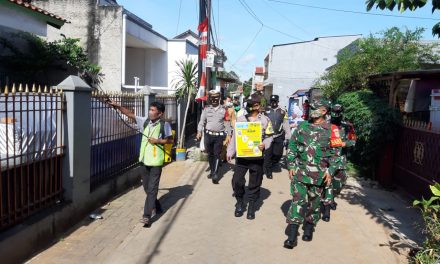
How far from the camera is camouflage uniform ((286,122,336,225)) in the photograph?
4.94m

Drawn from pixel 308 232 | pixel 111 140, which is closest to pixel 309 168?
pixel 308 232

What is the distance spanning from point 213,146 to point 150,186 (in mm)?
3189

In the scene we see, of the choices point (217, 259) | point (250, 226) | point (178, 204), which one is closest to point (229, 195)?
point (178, 204)

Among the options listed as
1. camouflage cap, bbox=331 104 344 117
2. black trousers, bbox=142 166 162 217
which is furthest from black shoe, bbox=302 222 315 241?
camouflage cap, bbox=331 104 344 117

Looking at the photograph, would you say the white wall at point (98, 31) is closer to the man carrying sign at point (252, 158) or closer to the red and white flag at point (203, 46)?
the red and white flag at point (203, 46)

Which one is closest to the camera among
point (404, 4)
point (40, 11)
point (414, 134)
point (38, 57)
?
point (404, 4)

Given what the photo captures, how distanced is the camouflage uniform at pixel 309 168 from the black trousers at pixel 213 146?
3637 millimetres

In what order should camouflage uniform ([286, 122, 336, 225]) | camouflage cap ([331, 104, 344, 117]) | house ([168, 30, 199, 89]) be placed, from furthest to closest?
1. house ([168, 30, 199, 89])
2. camouflage cap ([331, 104, 344, 117])
3. camouflage uniform ([286, 122, 336, 225])

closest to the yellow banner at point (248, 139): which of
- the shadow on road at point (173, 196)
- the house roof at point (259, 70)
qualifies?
the shadow on road at point (173, 196)

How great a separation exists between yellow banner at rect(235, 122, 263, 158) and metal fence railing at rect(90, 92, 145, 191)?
2.23 metres

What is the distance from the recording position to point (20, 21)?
8836 mm

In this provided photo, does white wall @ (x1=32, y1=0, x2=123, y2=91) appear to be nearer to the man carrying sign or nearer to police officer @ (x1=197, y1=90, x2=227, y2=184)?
police officer @ (x1=197, y1=90, x2=227, y2=184)

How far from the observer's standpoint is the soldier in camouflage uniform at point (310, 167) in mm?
4941

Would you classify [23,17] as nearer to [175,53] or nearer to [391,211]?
[391,211]
